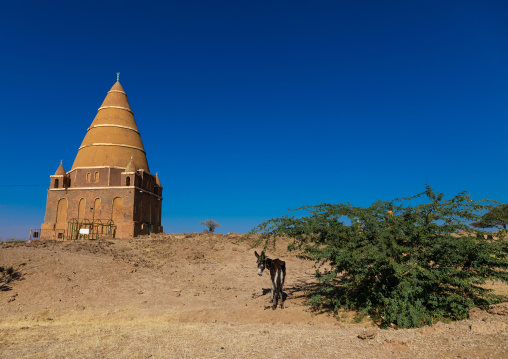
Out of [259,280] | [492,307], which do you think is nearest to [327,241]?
[492,307]

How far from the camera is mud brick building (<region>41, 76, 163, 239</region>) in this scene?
33.2m

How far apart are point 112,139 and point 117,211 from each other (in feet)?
27.7

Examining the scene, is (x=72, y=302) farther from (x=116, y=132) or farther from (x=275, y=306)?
(x=116, y=132)

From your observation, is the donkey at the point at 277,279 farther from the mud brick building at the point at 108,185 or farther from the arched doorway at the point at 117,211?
the arched doorway at the point at 117,211

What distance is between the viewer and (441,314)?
858 cm

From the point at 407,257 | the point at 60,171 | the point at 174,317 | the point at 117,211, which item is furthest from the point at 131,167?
the point at 407,257

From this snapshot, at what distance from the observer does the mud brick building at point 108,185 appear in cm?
3319

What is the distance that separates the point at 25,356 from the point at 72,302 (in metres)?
7.34

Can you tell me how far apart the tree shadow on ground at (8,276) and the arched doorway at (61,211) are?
2140 centimetres

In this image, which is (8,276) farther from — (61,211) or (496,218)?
(61,211)

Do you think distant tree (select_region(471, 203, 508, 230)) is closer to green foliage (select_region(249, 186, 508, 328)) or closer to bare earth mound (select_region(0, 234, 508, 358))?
green foliage (select_region(249, 186, 508, 328))

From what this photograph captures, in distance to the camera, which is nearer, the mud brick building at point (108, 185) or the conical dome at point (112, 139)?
the mud brick building at point (108, 185)

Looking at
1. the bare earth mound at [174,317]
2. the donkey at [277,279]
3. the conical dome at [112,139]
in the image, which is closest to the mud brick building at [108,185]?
the conical dome at [112,139]

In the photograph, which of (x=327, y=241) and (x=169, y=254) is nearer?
(x=327, y=241)
